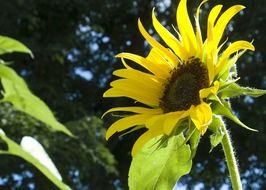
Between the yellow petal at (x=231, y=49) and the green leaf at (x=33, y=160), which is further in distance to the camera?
the green leaf at (x=33, y=160)

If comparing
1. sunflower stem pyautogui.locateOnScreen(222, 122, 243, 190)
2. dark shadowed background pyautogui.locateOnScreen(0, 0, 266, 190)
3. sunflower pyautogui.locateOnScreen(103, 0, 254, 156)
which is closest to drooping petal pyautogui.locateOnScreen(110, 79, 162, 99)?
sunflower pyautogui.locateOnScreen(103, 0, 254, 156)

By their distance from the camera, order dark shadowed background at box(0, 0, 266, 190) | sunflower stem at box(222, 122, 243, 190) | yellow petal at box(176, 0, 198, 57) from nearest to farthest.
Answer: sunflower stem at box(222, 122, 243, 190) → yellow petal at box(176, 0, 198, 57) → dark shadowed background at box(0, 0, 266, 190)

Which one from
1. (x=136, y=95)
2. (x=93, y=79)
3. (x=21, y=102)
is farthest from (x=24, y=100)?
(x=93, y=79)

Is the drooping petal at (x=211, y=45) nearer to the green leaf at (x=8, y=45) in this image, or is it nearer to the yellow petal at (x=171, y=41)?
the yellow petal at (x=171, y=41)

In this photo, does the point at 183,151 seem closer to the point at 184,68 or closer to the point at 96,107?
the point at 184,68

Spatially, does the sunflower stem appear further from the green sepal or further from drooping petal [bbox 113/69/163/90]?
drooping petal [bbox 113/69/163/90]

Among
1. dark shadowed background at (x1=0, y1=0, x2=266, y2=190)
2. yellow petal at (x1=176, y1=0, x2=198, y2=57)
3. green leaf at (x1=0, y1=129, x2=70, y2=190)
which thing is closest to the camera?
yellow petal at (x1=176, y1=0, x2=198, y2=57)

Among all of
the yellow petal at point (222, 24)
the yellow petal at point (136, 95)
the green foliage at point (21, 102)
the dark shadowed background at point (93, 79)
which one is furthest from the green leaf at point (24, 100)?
the dark shadowed background at point (93, 79)
